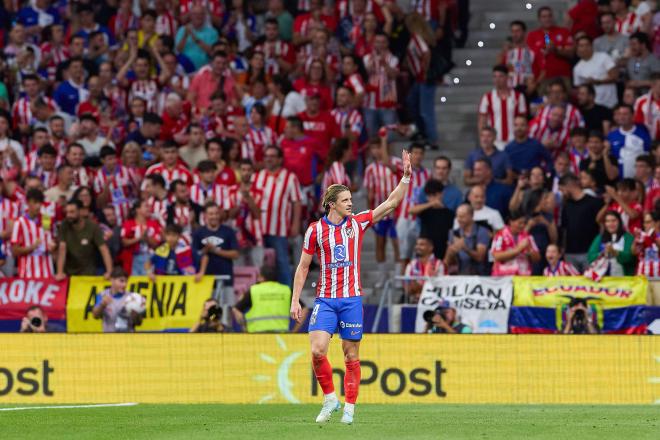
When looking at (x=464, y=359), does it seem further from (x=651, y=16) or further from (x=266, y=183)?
(x=651, y=16)

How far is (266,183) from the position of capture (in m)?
22.7

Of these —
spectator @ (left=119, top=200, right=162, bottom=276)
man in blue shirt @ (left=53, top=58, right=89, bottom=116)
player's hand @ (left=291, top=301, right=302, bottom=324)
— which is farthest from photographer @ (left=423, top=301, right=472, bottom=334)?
man in blue shirt @ (left=53, top=58, right=89, bottom=116)

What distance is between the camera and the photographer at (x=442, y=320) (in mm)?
19594

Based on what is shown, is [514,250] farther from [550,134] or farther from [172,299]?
[172,299]

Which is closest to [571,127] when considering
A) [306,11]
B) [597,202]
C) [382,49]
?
[597,202]

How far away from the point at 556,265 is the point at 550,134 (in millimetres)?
3221

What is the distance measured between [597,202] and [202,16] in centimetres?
892

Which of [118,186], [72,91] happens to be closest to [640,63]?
[118,186]

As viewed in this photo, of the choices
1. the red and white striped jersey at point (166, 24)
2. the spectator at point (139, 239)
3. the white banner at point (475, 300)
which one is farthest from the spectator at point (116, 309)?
the red and white striped jersey at point (166, 24)

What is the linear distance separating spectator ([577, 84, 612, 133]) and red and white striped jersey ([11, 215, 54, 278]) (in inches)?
351

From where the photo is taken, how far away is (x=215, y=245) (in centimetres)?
2155

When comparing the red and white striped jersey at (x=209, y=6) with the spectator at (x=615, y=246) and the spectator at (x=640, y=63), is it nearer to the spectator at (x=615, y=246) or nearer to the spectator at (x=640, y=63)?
the spectator at (x=640, y=63)

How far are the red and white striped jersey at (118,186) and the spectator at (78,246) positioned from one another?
1.25 meters

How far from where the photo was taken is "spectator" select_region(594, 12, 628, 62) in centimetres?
2375
